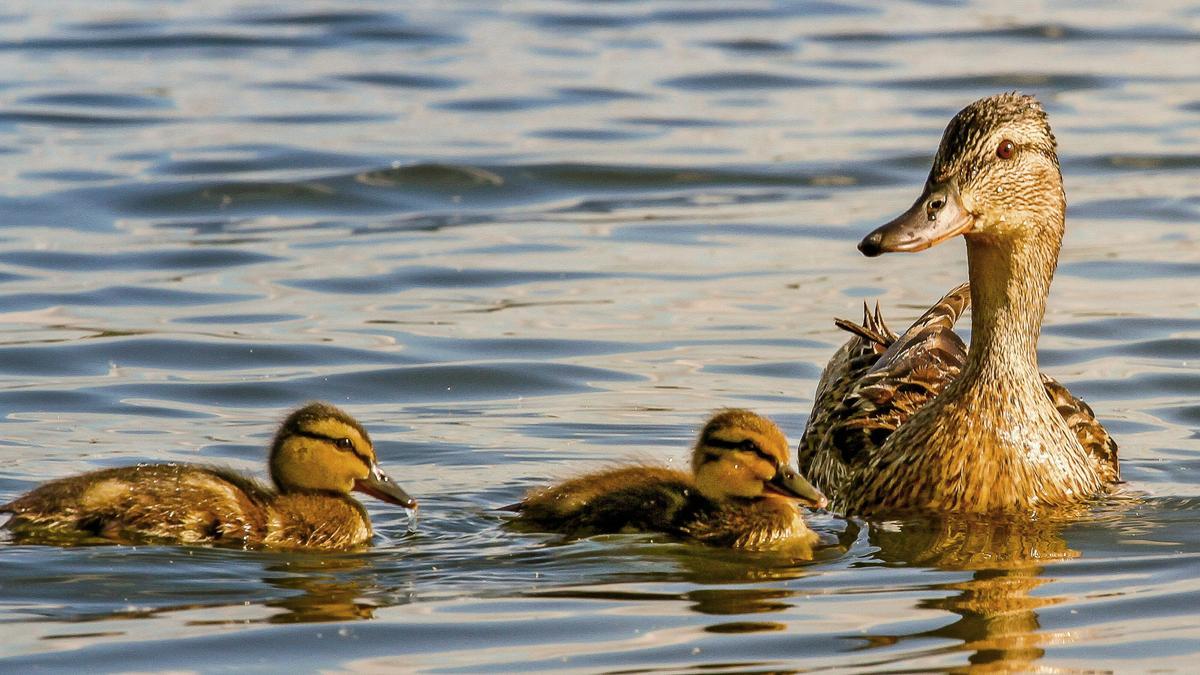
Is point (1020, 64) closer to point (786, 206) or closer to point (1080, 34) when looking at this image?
point (1080, 34)

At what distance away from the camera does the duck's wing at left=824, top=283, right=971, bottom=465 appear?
787 centimetres

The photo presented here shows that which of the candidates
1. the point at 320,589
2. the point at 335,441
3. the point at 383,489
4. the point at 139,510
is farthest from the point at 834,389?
the point at 139,510

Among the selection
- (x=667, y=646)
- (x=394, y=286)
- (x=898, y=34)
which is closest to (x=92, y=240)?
(x=394, y=286)

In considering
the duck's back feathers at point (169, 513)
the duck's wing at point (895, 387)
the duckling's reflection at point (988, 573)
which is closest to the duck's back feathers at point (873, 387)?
the duck's wing at point (895, 387)

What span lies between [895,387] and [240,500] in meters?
2.53

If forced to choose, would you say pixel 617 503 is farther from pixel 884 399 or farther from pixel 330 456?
pixel 884 399

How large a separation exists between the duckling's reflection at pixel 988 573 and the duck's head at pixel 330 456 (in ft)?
5.02

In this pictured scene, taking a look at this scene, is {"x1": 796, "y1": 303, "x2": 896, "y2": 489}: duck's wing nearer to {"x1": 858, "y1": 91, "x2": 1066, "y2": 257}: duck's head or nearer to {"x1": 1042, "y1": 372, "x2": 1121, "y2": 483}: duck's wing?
{"x1": 1042, "y1": 372, "x2": 1121, "y2": 483}: duck's wing

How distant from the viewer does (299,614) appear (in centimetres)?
602

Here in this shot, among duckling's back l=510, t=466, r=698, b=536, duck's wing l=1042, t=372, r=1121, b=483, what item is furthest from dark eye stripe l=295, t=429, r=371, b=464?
duck's wing l=1042, t=372, r=1121, b=483

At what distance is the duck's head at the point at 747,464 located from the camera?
6789mm

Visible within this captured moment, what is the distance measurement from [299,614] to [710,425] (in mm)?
1488

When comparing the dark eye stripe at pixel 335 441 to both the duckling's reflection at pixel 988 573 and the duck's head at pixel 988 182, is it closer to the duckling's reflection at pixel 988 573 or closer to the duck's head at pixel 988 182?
the duckling's reflection at pixel 988 573

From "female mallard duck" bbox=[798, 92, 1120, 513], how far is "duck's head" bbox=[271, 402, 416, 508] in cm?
167
